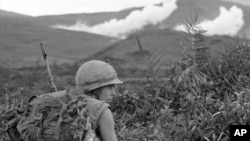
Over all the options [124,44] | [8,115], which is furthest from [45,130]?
[124,44]

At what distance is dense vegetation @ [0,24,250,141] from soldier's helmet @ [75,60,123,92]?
1.86 meters

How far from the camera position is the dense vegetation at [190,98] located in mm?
5965

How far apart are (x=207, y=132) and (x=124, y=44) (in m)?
82.2

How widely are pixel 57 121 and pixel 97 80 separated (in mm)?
553

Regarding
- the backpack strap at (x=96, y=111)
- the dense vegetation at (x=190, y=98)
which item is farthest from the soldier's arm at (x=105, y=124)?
the dense vegetation at (x=190, y=98)

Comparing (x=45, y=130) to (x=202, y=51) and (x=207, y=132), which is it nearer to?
(x=207, y=132)

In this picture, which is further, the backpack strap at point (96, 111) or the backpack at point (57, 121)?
the backpack strap at point (96, 111)

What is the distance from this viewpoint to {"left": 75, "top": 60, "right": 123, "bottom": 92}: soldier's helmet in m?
4.04

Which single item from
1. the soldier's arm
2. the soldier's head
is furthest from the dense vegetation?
the soldier's arm

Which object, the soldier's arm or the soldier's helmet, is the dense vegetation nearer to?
the soldier's helmet

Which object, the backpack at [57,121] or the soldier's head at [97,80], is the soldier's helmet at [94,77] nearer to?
the soldier's head at [97,80]

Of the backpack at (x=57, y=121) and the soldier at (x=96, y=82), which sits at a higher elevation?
the soldier at (x=96, y=82)

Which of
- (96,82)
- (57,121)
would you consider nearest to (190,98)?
(96,82)

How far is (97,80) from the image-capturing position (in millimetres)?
4035
